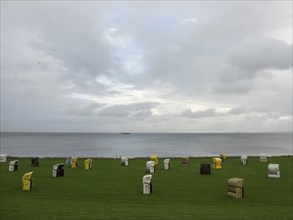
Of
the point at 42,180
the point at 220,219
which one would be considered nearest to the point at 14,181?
the point at 42,180

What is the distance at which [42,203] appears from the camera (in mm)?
14805

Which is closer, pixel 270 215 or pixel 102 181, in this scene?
pixel 270 215

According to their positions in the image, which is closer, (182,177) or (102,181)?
(102,181)

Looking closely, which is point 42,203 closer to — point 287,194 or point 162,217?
point 162,217

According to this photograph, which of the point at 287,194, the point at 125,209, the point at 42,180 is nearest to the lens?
the point at 125,209

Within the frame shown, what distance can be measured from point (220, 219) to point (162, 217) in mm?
2352

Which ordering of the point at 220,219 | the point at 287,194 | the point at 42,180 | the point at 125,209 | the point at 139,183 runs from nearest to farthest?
the point at 220,219
the point at 125,209
the point at 287,194
the point at 139,183
the point at 42,180

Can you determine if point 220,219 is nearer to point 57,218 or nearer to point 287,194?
point 57,218

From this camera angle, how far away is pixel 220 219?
11.9 m

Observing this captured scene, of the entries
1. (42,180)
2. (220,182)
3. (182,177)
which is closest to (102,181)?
(42,180)

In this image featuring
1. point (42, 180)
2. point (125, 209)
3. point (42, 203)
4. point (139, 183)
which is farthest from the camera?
point (42, 180)

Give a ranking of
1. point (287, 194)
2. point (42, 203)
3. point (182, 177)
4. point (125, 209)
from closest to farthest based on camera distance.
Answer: point (125, 209) → point (42, 203) → point (287, 194) → point (182, 177)

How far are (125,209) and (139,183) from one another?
25.8ft

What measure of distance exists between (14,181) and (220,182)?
610 inches
